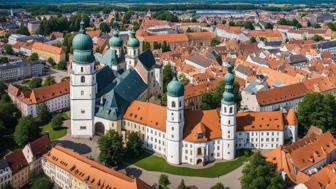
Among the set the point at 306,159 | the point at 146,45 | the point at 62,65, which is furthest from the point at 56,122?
the point at 146,45

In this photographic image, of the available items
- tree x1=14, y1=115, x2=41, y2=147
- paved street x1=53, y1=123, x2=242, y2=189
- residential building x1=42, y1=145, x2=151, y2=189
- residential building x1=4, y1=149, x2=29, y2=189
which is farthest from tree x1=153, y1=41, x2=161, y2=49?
residential building x1=4, y1=149, x2=29, y2=189

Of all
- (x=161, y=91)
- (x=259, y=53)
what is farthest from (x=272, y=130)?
(x=259, y=53)

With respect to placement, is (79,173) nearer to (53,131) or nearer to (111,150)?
(111,150)

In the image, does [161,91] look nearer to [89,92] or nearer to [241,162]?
[89,92]

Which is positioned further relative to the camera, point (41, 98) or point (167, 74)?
point (167, 74)

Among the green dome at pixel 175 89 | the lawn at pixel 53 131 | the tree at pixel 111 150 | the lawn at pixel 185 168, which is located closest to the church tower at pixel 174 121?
the green dome at pixel 175 89

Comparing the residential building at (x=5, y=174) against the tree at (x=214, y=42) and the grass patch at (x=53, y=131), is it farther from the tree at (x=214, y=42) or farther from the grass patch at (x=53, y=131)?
the tree at (x=214, y=42)
